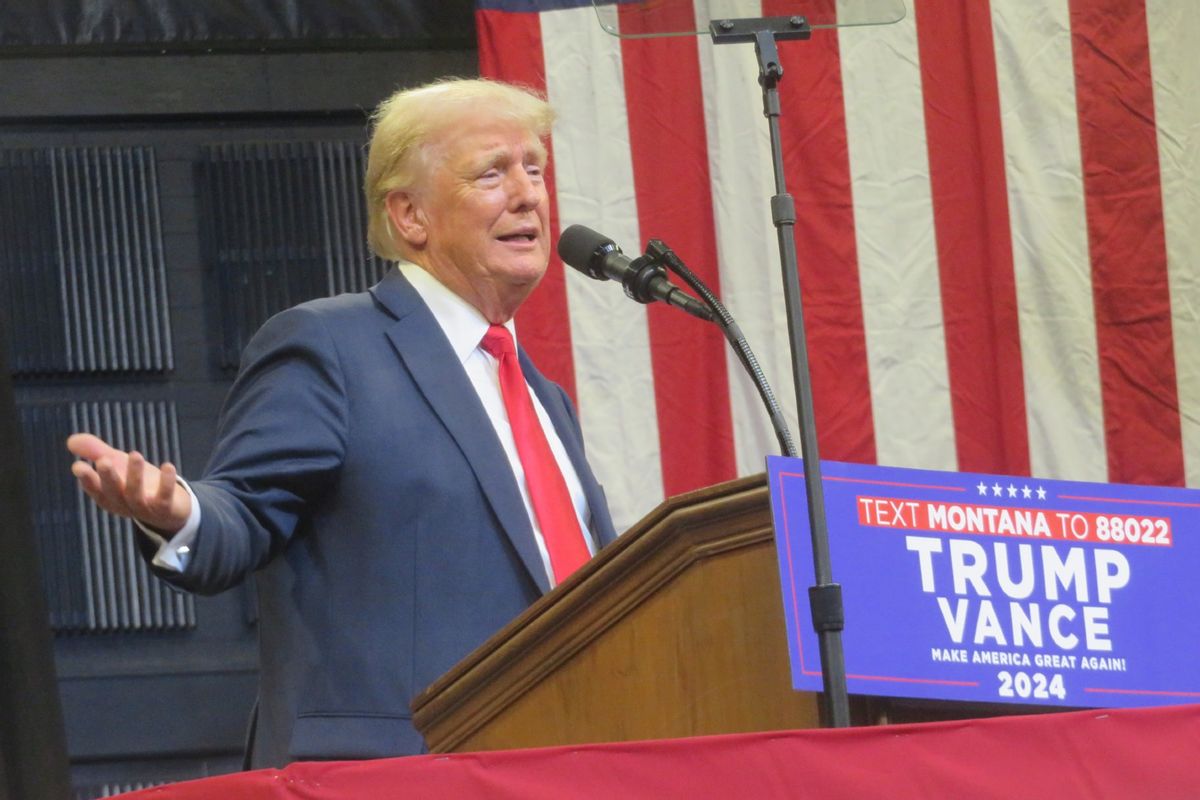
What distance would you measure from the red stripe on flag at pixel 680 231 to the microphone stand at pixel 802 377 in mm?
1797

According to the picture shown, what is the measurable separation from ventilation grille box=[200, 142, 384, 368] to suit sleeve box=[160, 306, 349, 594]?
174cm

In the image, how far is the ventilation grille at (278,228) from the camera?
4062 mm

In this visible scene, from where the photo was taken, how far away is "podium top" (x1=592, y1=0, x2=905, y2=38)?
2168 mm

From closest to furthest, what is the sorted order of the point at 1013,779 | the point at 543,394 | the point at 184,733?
1. the point at 1013,779
2. the point at 543,394
3. the point at 184,733

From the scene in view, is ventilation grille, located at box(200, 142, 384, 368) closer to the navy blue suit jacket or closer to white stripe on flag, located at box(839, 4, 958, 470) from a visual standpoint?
white stripe on flag, located at box(839, 4, 958, 470)

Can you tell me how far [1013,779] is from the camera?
150 centimetres

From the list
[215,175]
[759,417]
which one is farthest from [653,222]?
[215,175]

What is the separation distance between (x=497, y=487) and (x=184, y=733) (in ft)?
6.30

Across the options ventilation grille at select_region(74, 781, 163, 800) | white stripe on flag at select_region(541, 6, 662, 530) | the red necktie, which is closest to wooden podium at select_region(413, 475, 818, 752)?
the red necktie

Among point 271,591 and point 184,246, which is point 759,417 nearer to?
point 184,246

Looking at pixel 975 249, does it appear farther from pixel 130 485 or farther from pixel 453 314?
pixel 130 485

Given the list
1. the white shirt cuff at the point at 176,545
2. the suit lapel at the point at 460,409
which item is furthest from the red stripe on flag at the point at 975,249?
the white shirt cuff at the point at 176,545

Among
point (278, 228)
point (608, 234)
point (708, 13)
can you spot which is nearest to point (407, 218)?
point (708, 13)

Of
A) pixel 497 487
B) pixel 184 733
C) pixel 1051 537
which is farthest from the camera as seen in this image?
pixel 184 733
